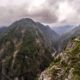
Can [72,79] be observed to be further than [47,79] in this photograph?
No

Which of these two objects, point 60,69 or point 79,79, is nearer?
point 79,79

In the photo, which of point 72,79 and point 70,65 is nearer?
point 72,79

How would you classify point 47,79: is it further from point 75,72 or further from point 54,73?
point 75,72

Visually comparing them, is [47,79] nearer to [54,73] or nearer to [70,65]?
[54,73]

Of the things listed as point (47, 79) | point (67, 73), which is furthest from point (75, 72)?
point (47, 79)

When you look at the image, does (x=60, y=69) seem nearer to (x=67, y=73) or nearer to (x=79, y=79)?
(x=67, y=73)

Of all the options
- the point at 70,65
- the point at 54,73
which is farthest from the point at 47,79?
the point at 70,65
